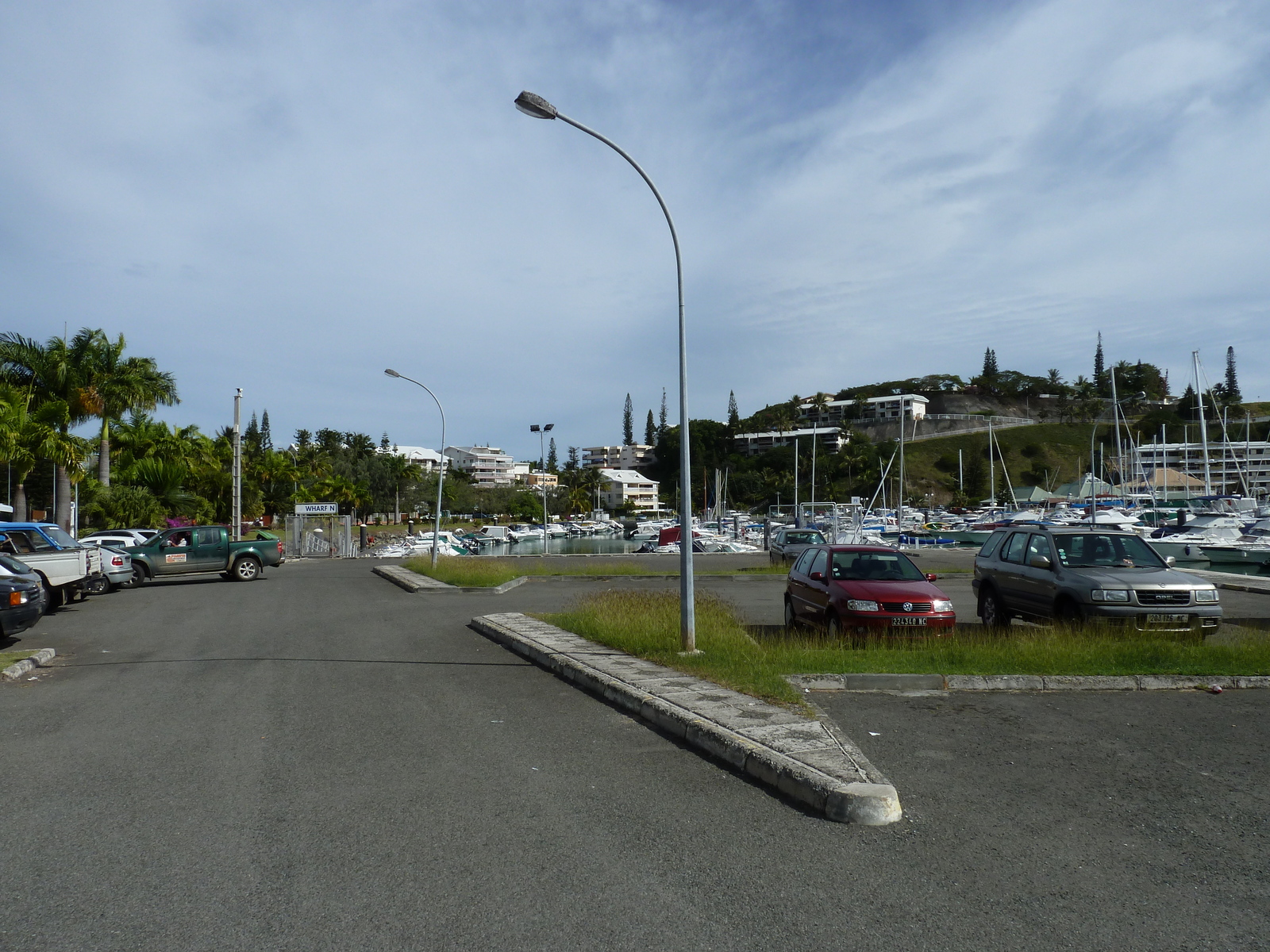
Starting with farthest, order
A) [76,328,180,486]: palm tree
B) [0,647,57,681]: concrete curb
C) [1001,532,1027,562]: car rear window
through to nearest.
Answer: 1. [76,328,180,486]: palm tree
2. [1001,532,1027,562]: car rear window
3. [0,647,57,681]: concrete curb

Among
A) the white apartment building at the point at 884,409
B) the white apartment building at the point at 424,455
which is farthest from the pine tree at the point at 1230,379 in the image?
the white apartment building at the point at 424,455

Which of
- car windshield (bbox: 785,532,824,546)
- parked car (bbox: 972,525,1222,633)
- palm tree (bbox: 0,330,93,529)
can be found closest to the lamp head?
A: parked car (bbox: 972,525,1222,633)

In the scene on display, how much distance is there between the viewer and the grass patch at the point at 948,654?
9.90m

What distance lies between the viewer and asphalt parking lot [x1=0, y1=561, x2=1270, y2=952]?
418 cm

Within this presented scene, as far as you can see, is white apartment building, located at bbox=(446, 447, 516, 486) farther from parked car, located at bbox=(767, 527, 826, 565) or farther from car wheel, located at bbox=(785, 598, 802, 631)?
car wheel, located at bbox=(785, 598, 802, 631)

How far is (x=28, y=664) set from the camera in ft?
37.9

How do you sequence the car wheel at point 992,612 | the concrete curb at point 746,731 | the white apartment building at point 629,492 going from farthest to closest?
the white apartment building at point 629,492, the car wheel at point 992,612, the concrete curb at point 746,731

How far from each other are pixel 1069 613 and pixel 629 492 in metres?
165

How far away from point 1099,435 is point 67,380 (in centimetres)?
15980

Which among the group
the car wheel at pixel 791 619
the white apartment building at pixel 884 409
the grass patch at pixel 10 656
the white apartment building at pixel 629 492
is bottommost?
the grass patch at pixel 10 656

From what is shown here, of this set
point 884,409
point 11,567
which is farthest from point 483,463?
point 11,567

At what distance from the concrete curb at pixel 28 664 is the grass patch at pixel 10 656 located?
0.05 metres

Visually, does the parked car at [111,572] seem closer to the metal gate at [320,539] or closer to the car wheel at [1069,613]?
the car wheel at [1069,613]

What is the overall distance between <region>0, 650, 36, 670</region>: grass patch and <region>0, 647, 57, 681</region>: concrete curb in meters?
0.05
